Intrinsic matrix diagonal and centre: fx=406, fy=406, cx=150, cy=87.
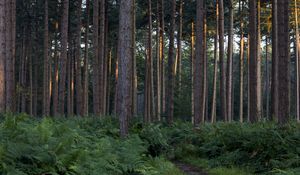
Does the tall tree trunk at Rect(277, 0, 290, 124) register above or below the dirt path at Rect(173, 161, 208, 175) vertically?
above

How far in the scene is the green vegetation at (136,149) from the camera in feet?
22.8

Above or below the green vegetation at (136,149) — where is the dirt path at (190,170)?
below

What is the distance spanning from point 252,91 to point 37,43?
95.2 feet

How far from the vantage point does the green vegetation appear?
696 centimetres

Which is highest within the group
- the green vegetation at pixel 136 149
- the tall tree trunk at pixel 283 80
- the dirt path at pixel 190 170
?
the tall tree trunk at pixel 283 80

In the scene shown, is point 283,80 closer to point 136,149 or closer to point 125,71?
point 125,71

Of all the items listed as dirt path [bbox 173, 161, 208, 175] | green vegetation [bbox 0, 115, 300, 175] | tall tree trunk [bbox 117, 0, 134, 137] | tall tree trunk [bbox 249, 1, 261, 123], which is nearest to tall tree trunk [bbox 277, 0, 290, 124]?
green vegetation [bbox 0, 115, 300, 175]

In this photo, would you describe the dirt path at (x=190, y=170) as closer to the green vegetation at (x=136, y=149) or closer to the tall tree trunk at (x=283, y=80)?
the green vegetation at (x=136, y=149)

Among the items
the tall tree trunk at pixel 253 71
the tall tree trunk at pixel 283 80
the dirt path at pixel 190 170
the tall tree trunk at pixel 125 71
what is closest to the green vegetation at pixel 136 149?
the dirt path at pixel 190 170

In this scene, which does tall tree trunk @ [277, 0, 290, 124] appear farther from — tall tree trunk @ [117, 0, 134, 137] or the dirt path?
tall tree trunk @ [117, 0, 134, 137]

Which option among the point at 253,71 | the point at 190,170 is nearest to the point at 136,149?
the point at 190,170

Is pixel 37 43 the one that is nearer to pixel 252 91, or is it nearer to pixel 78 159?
pixel 252 91

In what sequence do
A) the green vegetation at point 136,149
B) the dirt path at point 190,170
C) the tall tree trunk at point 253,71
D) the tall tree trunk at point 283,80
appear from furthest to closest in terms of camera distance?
the tall tree trunk at point 253,71, the tall tree trunk at point 283,80, the dirt path at point 190,170, the green vegetation at point 136,149

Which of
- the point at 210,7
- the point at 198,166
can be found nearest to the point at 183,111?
the point at 210,7
